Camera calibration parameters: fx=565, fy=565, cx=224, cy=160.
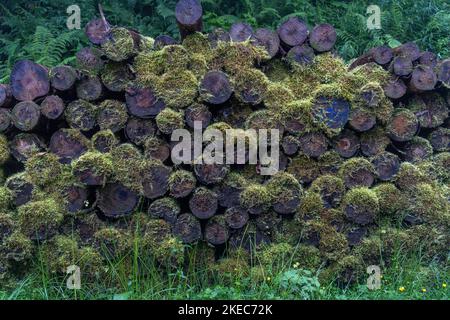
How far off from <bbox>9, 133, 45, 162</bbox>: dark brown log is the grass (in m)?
0.90

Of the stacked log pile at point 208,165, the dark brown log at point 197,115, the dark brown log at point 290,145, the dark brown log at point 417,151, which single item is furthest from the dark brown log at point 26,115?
the dark brown log at point 417,151

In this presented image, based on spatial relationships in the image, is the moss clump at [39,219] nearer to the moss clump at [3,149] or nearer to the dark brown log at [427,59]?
the moss clump at [3,149]

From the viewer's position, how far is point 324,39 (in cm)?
494

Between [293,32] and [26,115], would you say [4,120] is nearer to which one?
[26,115]

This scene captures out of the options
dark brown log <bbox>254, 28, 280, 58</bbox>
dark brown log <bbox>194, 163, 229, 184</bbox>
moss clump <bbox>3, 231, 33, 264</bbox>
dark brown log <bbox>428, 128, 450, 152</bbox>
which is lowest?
moss clump <bbox>3, 231, 33, 264</bbox>

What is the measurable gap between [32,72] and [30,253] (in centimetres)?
150

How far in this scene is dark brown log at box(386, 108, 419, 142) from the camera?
4957 mm

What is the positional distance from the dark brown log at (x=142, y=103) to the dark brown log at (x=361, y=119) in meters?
1.62

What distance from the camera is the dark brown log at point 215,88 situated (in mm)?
4695

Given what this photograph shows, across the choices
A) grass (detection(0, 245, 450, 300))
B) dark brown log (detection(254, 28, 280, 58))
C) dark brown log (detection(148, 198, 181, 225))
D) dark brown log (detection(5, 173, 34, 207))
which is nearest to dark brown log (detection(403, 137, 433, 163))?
grass (detection(0, 245, 450, 300))

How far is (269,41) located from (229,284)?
2.11m

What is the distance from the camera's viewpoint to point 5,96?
4.72 metres

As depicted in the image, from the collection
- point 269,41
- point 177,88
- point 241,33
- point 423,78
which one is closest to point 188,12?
point 241,33

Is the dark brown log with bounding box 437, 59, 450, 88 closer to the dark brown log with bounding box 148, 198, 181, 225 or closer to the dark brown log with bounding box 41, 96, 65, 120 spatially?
the dark brown log with bounding box 148, 198, 181, 225
